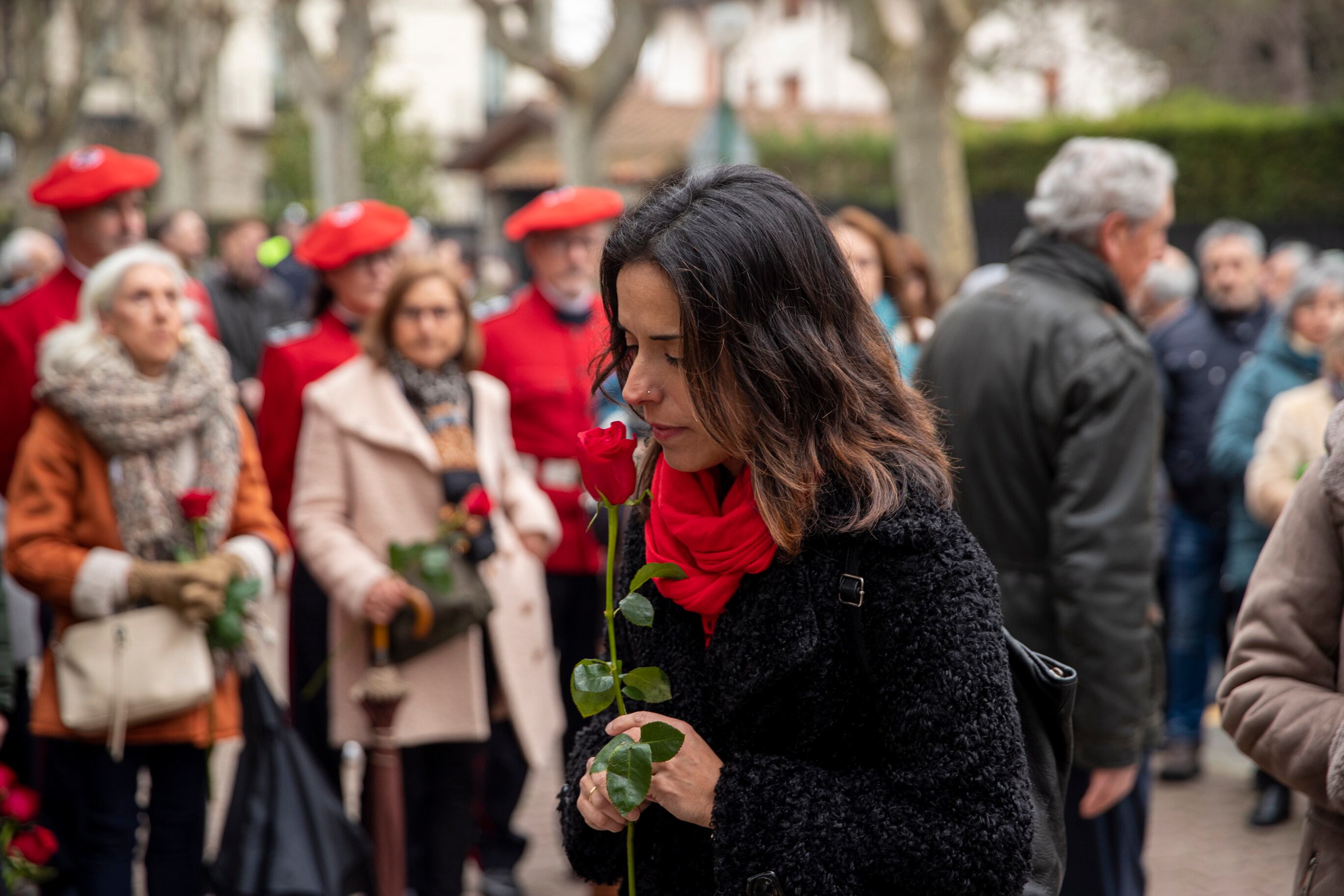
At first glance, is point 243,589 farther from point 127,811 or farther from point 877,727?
point 877,727

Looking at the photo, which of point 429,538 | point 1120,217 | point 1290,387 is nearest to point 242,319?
point 429,538

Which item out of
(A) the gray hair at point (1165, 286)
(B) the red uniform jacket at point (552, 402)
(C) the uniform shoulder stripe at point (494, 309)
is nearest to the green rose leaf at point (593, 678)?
(B) the red uniform jacket at point (552, 402)

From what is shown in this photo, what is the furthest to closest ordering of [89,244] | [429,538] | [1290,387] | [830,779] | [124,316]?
[1290,387], [89,244], [429,538], [124,316], [830,779]

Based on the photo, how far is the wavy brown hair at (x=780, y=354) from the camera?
184cm

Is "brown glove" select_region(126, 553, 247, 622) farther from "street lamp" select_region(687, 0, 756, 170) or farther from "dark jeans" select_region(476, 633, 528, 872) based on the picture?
"street lamp" select_region(687, 0, 756, 170)

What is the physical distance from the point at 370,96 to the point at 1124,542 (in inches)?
1211

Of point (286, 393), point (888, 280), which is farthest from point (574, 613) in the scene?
point (888, 280)

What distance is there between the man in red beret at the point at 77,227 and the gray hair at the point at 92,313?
2.24 feet

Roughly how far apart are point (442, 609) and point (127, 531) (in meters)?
0.93

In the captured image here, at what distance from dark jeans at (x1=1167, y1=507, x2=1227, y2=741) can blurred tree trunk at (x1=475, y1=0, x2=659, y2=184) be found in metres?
10.3

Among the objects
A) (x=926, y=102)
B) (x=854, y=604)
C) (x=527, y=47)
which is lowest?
(x=854, y=604)

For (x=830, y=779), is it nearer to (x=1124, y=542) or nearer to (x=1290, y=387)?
(x=1124, y=542)

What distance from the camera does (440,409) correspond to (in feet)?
14.9

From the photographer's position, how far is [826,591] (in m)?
1.85
